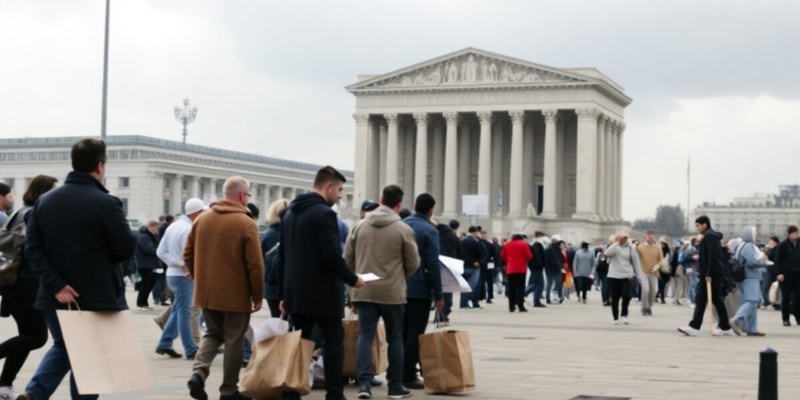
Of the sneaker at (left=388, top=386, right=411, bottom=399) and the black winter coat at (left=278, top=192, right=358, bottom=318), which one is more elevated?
the black winter coat at (left=278, top=192, right=358, bottom=318)

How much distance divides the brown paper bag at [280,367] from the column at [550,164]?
247ft

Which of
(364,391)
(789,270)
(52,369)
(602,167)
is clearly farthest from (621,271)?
(602,167)

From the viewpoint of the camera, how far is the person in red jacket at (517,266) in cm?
2827

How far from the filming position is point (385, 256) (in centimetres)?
1143

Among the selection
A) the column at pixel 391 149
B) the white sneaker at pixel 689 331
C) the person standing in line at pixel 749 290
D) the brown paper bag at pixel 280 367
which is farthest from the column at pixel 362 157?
the brown paper bag at pixel 280 367

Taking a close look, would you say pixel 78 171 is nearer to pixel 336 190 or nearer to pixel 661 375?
pixel 336 190

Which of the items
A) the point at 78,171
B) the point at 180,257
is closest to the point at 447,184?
the point at 180,257

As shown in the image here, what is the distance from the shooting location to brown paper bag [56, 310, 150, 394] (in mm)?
8320

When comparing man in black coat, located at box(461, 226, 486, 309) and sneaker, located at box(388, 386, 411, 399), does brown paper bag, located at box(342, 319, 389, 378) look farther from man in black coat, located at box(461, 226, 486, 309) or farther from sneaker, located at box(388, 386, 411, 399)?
man in black coat, located at box(461, 226, 486, 309)

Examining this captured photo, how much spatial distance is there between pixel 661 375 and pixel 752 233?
8885mm

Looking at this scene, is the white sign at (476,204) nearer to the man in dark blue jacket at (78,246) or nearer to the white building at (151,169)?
the white building at (151,169)

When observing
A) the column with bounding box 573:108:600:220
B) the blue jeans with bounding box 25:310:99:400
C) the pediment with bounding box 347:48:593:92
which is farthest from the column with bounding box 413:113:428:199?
the blue jeans with bounding box 25:310:99:400

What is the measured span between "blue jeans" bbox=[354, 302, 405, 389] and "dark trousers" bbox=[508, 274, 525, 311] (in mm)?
17216

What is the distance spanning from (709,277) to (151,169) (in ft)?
308
